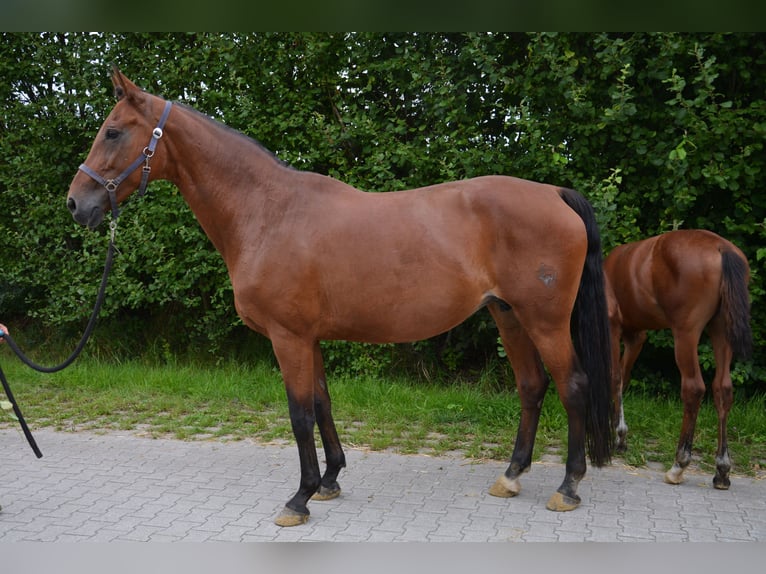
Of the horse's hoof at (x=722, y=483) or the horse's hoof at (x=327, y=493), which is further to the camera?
the horse's hoof at (x=722, y=483)

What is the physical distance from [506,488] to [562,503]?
382 mm

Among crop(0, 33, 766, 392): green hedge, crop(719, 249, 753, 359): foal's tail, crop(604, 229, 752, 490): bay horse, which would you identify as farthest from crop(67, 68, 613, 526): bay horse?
crop(0, 33, 766, 392): green hedge

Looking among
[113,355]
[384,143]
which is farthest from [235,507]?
[113,355]

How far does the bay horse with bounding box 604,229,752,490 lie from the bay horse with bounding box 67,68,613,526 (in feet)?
2.82

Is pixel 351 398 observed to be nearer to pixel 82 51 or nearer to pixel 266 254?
pixel 266 254

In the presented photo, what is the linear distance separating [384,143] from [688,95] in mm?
2933

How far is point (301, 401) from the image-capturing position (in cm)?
→ 360

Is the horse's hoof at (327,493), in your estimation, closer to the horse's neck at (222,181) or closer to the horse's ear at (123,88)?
the horse's neck at (222,181)

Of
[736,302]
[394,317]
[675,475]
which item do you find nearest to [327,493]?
[394,317]

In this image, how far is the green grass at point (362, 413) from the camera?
16.5 ft

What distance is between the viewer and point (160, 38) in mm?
7457

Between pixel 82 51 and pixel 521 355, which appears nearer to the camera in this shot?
pixel 521 355

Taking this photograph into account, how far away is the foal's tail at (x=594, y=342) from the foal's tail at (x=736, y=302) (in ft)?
3.11

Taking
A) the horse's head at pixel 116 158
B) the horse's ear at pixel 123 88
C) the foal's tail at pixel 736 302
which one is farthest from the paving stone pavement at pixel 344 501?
the horse's ear at pixel 123 88
